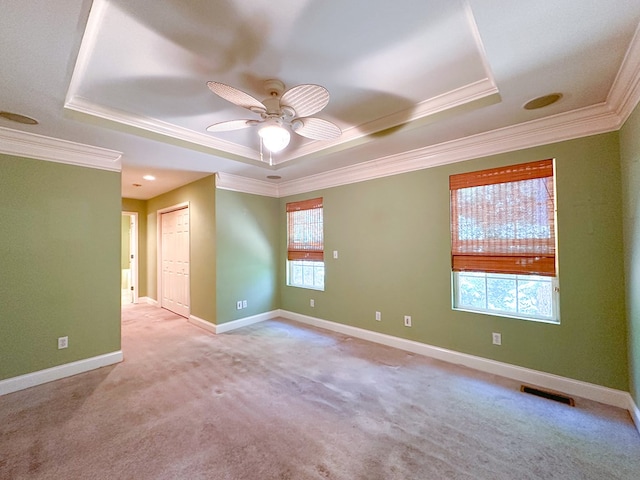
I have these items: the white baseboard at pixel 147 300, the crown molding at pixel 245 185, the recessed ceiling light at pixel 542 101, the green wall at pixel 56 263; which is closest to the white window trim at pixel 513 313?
the recessed ceiling light at pixel 542 101

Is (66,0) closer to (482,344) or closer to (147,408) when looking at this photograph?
(147,408)

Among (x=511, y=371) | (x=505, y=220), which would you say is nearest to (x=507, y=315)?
(x=511, y=371)

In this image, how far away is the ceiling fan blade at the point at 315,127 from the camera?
7.19 feet

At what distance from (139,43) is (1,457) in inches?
112

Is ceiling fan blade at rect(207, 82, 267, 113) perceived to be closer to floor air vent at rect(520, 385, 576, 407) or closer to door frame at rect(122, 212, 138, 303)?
floor air vent at rect(520, 385, 576, 407)

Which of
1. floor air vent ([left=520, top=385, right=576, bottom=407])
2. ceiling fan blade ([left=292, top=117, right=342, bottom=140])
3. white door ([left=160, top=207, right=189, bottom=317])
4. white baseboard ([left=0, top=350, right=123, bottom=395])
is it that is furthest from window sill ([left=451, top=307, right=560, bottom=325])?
white door ([left=160, top=207, right=189, bottom=317])

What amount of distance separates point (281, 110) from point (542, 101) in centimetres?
210

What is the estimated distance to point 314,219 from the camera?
4660 mm

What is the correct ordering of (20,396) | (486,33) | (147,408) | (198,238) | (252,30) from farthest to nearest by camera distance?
(198,238), (20,396), (147,408), (252,30), (486,33)

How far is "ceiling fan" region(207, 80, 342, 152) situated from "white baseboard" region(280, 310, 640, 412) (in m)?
2.71

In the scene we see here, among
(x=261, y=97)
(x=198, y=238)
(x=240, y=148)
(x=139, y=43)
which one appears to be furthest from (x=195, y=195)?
(x=139, y=43)

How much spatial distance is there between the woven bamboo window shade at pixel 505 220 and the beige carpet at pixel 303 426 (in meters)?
1.18

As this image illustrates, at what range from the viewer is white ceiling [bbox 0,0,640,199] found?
4.84ft

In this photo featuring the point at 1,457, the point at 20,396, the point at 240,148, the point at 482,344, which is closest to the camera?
the point at 1,457
